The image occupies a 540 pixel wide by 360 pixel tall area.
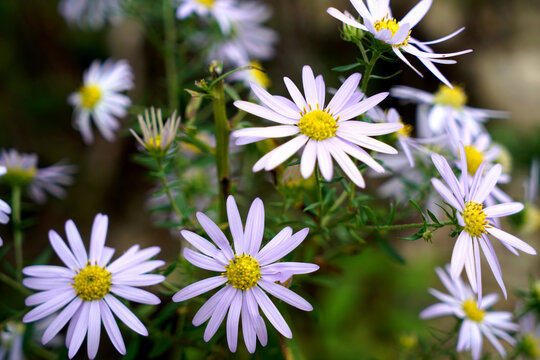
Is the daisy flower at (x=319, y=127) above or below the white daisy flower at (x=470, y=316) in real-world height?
above

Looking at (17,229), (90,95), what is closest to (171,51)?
(90,95)

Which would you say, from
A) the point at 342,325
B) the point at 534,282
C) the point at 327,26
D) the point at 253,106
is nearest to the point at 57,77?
the point at 327,26

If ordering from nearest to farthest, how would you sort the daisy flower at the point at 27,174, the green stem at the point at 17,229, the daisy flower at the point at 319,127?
the daisy flower at the point at 319,127 < the green stem at the point at 17,229 < the daisy flower at the point at 27,174

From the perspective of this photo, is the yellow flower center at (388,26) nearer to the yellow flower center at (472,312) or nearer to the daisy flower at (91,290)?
the daisy flower at (91,290)

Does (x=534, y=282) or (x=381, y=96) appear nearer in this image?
(x=381, y=96)

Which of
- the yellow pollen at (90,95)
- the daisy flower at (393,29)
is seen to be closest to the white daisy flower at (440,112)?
the daisy flower at (393,29)

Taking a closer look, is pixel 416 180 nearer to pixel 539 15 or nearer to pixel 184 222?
pixel 184 222

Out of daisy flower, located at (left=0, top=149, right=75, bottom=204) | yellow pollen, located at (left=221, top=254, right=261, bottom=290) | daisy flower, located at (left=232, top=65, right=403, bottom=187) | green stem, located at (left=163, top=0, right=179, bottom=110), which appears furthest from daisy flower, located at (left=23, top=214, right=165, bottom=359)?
green stem, located at (left=163, top=0, right=179, bottom=110)

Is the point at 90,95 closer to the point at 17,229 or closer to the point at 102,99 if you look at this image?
the point at 102,99
